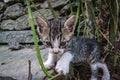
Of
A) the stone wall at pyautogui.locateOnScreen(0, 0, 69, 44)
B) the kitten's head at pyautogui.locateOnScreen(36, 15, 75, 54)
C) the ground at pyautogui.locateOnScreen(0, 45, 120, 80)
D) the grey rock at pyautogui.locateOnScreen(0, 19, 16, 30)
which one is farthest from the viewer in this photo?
the grey rock at pyautogui.locateOnScreen(0, 19, 16, 30)

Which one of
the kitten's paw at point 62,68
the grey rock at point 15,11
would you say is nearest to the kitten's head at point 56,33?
the kitten's paw at point 62,68

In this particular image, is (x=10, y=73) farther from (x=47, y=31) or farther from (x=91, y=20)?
(x=91, y=20)

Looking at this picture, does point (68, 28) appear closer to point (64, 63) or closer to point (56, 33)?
point (56, 33)

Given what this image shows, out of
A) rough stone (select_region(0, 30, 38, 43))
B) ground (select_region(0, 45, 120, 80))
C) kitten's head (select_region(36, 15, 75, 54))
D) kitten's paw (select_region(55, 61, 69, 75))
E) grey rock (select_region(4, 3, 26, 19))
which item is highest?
grey rock (select_region(4, 3, 26, 19))

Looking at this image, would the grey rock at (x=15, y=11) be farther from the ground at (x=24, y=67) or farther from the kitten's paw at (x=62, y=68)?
the kitten's paw at (x=62, y=68)

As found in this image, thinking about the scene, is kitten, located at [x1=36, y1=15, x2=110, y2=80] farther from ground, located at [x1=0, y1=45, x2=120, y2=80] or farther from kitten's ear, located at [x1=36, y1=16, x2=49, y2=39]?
ground, located at [x1=0, y1=45, x2=120, y2=80]

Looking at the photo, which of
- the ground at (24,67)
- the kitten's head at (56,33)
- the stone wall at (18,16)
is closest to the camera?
the kitten's head at (56,33)

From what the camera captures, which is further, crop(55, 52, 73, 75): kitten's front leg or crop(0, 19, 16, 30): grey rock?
crop(0, 19, 16, 30): grey rock

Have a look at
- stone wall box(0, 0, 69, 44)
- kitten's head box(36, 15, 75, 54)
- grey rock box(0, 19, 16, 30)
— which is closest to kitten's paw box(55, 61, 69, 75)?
kitten's head box(36, 15, 75, 54)
